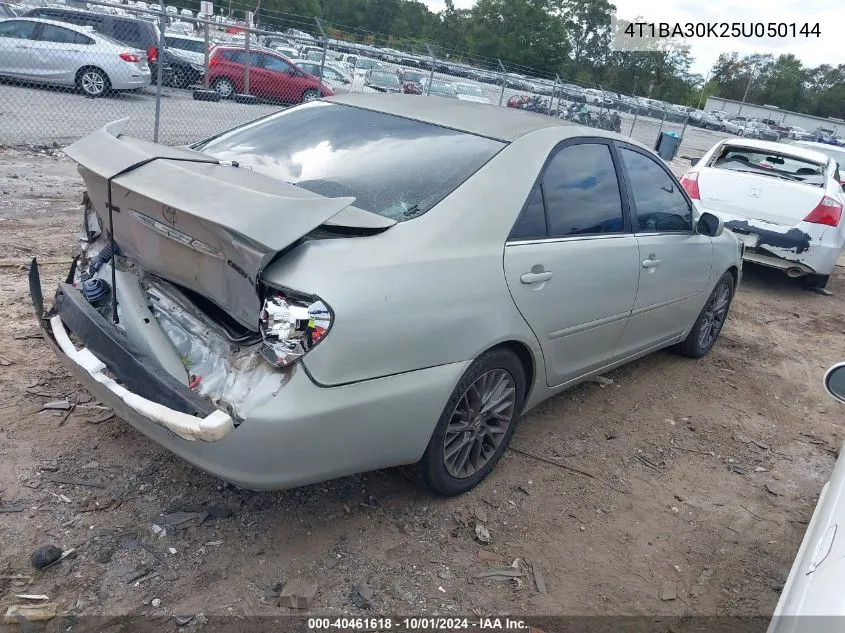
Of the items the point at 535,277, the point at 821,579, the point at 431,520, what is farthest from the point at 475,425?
the point at 821,579

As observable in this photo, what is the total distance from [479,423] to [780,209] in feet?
20.1

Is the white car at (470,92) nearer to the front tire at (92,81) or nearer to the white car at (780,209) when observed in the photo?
the front tire at (92,81)

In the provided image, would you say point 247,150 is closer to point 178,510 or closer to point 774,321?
point 178,510

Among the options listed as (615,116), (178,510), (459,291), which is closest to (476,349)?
(459,291)

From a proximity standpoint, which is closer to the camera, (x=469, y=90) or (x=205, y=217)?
(x=205, y=217)

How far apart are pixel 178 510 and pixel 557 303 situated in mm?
1926

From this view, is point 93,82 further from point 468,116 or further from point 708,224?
point 708,224

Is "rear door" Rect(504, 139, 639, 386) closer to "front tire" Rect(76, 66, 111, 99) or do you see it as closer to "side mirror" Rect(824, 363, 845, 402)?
"side mirror" Rect(824, 363, 845, 402)

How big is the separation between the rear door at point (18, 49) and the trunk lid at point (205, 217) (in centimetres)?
1171

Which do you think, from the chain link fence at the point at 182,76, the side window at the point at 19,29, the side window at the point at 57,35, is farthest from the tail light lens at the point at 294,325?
the side window at the point at 19,29

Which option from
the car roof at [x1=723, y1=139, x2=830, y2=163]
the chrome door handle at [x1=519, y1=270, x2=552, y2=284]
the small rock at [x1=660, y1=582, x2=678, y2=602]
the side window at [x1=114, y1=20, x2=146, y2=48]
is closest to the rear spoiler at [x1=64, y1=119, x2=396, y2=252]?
the chrome door handle at [x1=519, y1=270, x2=552, y2=284]

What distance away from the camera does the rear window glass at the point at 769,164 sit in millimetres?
8297

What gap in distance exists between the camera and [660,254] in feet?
13.8

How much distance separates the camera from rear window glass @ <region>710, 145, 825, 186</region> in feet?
27.2
